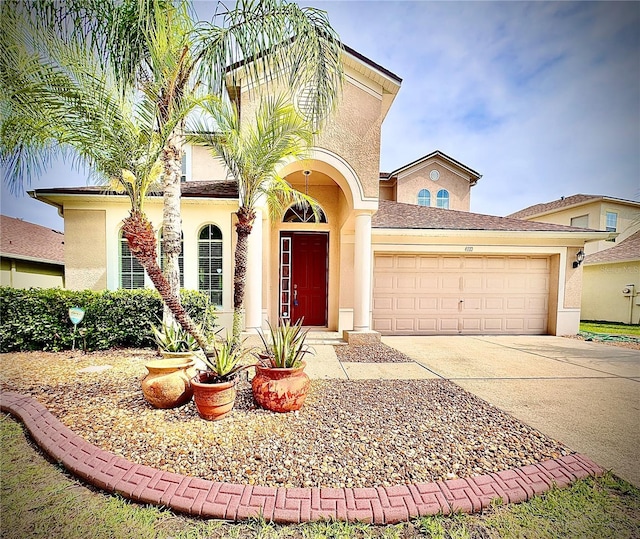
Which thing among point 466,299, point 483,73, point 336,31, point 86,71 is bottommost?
point 466,299

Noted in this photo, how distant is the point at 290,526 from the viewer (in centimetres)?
231

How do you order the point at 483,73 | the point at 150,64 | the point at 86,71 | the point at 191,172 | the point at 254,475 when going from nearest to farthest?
the point at 254,475 < the point at 86,71 < the point at 150,64 < the point at 483,73 < the point at 191,172

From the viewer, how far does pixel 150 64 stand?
4.25 metres

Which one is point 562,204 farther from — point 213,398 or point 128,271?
point 128,271

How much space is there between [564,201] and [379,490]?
1066 inches

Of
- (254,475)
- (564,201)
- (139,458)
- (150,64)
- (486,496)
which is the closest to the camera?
(486,496)

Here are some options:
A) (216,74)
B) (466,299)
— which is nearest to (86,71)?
(216,74)

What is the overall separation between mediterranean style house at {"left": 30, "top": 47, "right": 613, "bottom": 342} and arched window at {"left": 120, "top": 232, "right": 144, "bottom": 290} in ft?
0.10

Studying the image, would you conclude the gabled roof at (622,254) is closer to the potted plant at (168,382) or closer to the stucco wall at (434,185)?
the stucco wall at (434,185)

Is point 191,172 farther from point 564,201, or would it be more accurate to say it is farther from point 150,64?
point 564,201

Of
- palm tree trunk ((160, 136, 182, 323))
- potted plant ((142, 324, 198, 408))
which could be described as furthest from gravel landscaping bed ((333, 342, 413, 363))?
palm tree trunk ((160, 136, 182, 323))

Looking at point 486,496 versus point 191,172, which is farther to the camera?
point 191,172

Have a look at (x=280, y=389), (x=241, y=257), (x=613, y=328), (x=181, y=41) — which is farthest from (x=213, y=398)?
(x=613, y=328)

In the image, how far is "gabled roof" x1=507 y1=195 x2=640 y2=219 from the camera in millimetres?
19406
